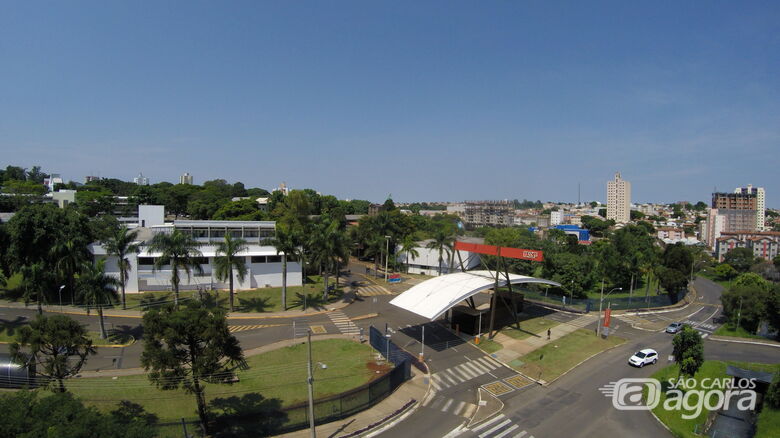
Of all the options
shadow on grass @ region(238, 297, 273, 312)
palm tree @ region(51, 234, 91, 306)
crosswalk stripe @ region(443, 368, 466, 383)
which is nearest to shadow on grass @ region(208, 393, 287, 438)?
crosswalk stripe @ region(443, 368, 466, 383)

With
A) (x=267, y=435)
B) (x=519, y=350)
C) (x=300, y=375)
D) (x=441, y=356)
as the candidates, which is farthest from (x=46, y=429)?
(x=519, y=350)

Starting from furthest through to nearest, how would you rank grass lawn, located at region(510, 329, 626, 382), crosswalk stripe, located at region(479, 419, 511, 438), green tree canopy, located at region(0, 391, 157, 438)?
grass lawn, located at region(510, 329, 626, 382), crosswalk stripe, located at region(479, 419, 511, 438), green tree canopy, located at region(0, 391, 157, 438)

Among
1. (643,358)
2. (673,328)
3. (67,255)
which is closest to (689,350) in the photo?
(643,358)

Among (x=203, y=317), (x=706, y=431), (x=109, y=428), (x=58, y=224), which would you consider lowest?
(x=706, y=431)

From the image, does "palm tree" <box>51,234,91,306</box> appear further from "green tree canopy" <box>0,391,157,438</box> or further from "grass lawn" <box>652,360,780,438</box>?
"grass lawn" <box>652,360,780,438</box>

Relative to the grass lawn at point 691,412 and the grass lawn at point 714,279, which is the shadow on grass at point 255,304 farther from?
the grass lawn at point 714,279

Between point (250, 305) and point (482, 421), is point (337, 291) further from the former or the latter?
point (482, 421)

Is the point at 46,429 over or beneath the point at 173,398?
over
